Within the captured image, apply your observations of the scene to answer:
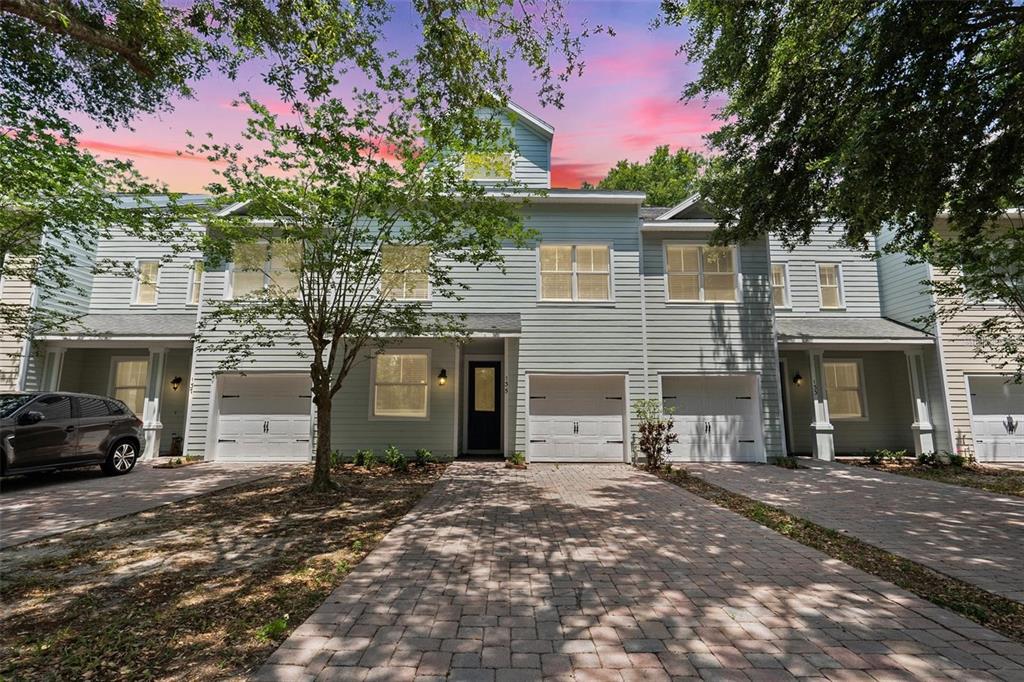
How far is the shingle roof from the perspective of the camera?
40.9 ft

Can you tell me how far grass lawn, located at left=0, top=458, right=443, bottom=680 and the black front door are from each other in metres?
5.90

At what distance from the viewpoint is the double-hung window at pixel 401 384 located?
11.9 metres

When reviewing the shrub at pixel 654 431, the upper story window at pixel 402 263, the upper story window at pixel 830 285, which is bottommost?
the shrub at pixel 654 431

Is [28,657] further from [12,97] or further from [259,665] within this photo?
[12,97]

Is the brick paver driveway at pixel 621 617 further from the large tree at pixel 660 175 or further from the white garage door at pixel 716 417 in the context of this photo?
the large tree at pixel 660 175

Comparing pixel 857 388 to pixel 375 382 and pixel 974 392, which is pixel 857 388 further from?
pixel 375 382

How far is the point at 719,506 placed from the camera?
7008 mm

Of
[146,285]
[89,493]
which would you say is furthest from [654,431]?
[146,285]

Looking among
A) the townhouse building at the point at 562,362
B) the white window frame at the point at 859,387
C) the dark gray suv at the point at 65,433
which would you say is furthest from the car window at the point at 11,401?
the white window frame at the point at 859,387

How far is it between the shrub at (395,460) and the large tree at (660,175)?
2135 centimetres

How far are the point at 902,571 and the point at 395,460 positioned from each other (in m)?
9.12

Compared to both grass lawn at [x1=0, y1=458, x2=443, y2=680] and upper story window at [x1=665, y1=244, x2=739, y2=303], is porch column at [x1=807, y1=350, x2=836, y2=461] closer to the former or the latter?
upper story window at [x1=665, y1=244, x2=739, y2=303]

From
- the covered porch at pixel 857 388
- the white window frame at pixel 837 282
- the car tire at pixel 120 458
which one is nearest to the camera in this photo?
the car tire at pixel 120 458

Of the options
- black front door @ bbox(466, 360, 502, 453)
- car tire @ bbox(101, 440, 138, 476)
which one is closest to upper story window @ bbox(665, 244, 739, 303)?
black front door @ bbox(466, 360, 502, 453)
